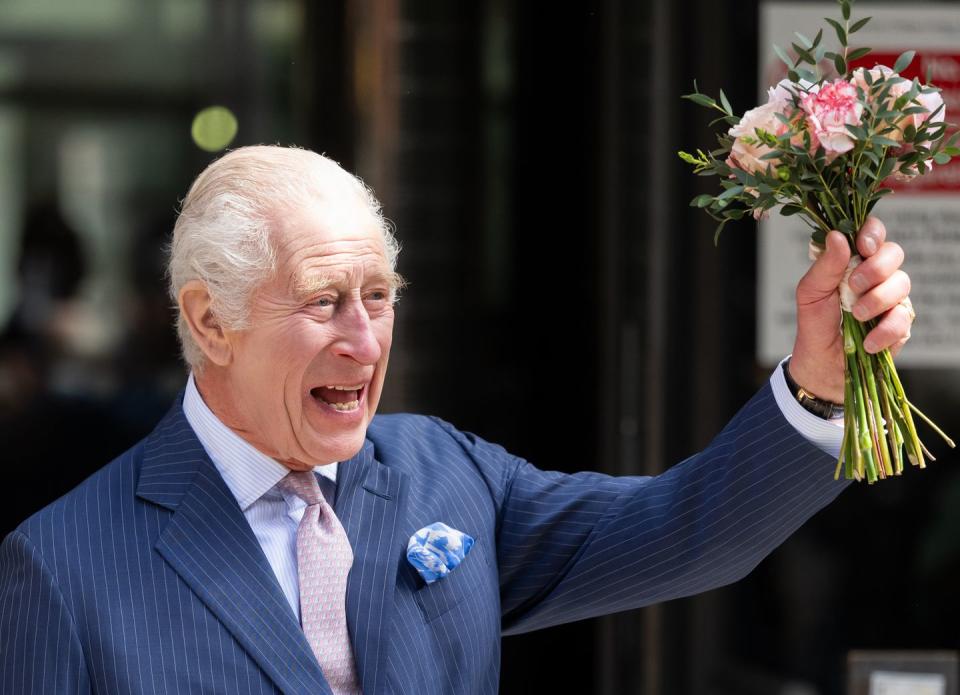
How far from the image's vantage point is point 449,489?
2289mm

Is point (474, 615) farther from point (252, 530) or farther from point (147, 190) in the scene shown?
point (147, 190)

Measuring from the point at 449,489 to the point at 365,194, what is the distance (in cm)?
51

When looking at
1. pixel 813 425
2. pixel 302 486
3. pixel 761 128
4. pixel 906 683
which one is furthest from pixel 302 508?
pixel 906 683

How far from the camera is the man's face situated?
201 centimetres

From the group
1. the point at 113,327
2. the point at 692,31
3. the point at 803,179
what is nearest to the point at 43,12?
the point at 113,327

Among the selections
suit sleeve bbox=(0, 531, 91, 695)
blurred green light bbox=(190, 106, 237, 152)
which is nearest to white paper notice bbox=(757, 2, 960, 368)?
blurred green light bbox=(190, 106, 237, 152)

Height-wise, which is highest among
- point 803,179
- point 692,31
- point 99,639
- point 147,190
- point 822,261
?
point 692,31

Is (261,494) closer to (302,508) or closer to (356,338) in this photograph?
(302,508)

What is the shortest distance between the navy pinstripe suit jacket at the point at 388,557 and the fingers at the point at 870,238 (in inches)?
10.9

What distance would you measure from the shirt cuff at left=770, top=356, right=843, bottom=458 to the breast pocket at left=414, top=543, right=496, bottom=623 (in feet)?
1.83

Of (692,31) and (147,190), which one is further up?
(692,31)

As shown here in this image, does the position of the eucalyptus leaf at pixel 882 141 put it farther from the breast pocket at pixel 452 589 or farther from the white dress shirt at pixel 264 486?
the breast pocket at pixel 452 589

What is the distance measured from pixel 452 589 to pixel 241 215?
0.67 m

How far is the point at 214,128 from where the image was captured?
4059 millimetres
